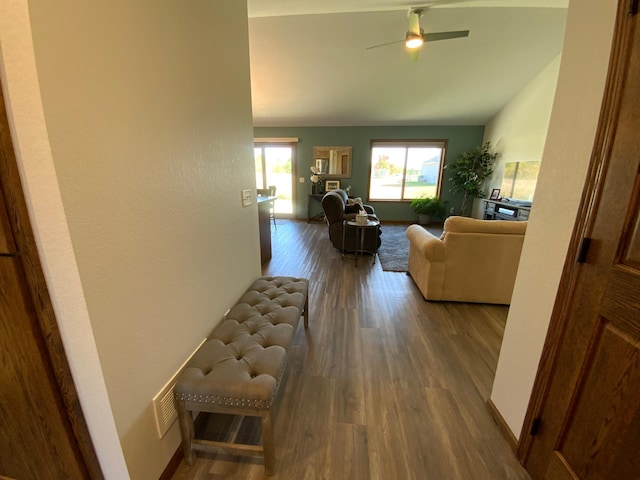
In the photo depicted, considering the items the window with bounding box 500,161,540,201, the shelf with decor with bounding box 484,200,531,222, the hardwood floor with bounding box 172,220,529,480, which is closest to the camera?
the hardwood floor with bounding box 172,220,529,480

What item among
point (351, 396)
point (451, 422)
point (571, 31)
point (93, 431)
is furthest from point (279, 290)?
point (571, 31)

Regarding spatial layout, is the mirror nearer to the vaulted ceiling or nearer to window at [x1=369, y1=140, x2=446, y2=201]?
window at [x1=369, y1=140, x2=446, y2=201]

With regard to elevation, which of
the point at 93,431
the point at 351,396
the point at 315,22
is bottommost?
the point at 351,396

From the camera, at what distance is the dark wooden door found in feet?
2.54

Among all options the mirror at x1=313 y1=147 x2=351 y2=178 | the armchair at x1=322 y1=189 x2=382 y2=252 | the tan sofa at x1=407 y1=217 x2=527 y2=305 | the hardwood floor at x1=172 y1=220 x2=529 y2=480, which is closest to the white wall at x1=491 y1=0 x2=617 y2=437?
the hardwood floor at x1=172 y1=220 x2=529 y2=480

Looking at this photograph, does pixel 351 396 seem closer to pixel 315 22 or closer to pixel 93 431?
pixel 93 431

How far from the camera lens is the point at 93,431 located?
0.89m

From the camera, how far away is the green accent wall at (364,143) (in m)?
6.53

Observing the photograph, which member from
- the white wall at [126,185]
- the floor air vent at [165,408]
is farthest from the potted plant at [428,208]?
the floor air vent at [165,408]

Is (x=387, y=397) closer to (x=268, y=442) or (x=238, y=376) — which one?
(x=268, y=442)

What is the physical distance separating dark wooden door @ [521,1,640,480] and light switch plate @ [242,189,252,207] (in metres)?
1.76

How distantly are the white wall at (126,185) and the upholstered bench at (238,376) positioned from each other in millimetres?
107

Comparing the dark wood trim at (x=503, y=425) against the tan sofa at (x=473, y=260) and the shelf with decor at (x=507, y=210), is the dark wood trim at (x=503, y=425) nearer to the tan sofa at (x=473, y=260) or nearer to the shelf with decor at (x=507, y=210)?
the tan sofa at (x=473, y=260)

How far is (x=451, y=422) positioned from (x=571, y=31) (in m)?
1.90
